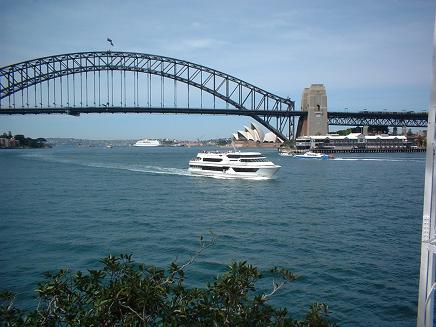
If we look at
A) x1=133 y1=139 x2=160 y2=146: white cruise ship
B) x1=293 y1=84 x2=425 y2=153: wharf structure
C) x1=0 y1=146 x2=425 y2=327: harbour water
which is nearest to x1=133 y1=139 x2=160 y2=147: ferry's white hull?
x1=133 y1=139 x2=160 y2=146: white cruise ship

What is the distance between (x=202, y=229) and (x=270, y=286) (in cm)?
657

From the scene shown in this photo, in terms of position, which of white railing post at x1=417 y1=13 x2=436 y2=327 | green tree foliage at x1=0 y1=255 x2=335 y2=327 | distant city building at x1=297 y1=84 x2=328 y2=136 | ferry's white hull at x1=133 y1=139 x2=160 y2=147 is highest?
distant city building at x1=297 y1=84 x2=328 y2=136

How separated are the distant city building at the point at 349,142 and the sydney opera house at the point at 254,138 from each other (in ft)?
105

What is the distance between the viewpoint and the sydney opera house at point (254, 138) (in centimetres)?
12412

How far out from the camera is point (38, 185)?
30578mm

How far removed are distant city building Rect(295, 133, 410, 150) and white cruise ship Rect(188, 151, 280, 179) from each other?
49112 millimetres

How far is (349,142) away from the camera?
9188cm

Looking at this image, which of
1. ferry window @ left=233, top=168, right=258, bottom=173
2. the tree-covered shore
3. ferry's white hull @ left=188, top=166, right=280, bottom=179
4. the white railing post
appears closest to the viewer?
the white railing post

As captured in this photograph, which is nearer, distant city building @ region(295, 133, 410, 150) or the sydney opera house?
distant city building @ region(295, 133, 410, 150)

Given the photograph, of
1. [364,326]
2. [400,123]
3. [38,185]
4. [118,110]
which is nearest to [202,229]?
[364,326]

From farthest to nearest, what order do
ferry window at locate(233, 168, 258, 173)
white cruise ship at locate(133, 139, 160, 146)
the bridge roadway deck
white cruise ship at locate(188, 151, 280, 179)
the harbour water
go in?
1. white cruise ship at locate(133, 139, 160, 146)
2. the bridge roadway deck
3. ferry window at locate(233, 168, 258, 173)
4. white cruise ship at locate(188, 151, 280, 179)
5. the harbour water

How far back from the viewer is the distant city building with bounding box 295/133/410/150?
8588cm

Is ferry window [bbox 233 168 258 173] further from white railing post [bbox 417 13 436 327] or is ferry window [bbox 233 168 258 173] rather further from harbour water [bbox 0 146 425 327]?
white railing post [bbox 417 13 436 327]

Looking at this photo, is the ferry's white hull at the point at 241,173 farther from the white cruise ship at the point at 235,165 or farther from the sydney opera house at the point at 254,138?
the sydney opera house at the point at 254,138
